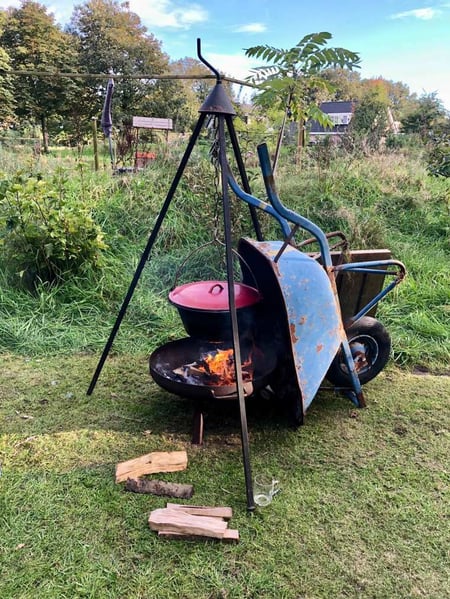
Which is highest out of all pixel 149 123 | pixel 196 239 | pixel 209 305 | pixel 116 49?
pixel 116 49

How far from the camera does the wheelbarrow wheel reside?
9.29ft

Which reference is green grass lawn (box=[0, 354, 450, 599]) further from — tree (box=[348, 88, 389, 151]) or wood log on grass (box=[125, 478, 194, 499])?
tree (box=[348, 88, 389, 151])

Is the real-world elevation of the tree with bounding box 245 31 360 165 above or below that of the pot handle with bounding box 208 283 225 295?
above

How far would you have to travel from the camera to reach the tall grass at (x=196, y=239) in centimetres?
372

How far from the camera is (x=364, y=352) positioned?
2869 mm

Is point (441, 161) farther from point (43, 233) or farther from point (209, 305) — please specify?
point (43, 233)

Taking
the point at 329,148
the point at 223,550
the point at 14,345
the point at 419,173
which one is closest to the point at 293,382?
the point at 223,550

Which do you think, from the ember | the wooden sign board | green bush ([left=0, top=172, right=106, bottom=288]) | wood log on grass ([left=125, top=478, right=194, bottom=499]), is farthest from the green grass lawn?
the wooden sign board

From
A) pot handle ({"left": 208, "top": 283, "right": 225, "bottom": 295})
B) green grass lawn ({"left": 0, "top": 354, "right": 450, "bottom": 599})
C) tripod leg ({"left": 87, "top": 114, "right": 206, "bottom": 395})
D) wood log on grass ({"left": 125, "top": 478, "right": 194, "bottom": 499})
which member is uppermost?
tripod leg ({"left": 87, "top": 114, "right": 206, "bottom": 395})

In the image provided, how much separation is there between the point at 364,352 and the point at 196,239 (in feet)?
8.73

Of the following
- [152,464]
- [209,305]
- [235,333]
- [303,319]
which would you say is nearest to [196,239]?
[209,305]

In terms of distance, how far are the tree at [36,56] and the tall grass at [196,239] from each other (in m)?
13.3

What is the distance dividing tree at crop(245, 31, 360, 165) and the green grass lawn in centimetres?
200

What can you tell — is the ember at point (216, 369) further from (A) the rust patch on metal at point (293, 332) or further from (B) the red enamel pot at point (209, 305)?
(A) the rust patch on metal at point (293, 332)
